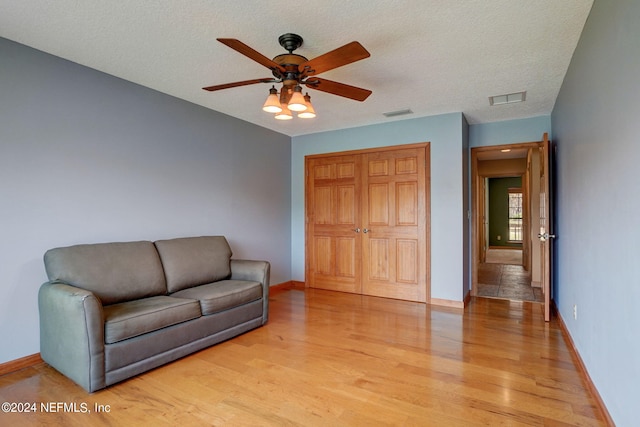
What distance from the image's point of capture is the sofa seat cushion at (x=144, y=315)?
90.7 inches

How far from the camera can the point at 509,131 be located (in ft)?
15.0

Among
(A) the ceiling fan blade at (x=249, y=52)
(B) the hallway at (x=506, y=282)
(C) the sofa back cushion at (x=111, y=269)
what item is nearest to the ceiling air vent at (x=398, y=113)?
(A) the ceiling fan blade at (x=249, y=52)

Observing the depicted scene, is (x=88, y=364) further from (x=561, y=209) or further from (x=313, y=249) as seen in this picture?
(x=561, y=209)

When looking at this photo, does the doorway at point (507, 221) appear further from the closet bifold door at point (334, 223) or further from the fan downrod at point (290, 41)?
the fan downrod at point (290, 41)

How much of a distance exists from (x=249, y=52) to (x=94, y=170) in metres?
1.97

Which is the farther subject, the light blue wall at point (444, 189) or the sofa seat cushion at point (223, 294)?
the light blue wall at point (444, 189)

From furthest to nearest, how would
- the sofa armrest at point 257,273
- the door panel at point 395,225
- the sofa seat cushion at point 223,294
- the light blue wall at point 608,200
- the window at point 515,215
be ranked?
1. the window at point 515,215
2. the door panel at point 395,225
3. the sofa armrest at point 257,273
4. the sofa seat cushion at point 223,294
5. the light blue wall at point 608,200

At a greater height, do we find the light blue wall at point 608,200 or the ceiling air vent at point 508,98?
the ceiling air vent at point 508,98

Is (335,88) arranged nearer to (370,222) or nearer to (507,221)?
(370,222)

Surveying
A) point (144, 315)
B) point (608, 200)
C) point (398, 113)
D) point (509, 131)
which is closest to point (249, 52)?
point (144, 315)

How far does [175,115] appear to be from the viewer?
376cm

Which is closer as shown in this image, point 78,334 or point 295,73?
point 78,334

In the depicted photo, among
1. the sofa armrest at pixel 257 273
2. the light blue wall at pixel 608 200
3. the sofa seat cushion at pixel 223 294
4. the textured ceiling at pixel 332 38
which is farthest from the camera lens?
the sofa armrest at pixel 257 273

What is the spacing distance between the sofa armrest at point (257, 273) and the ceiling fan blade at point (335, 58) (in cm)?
202
